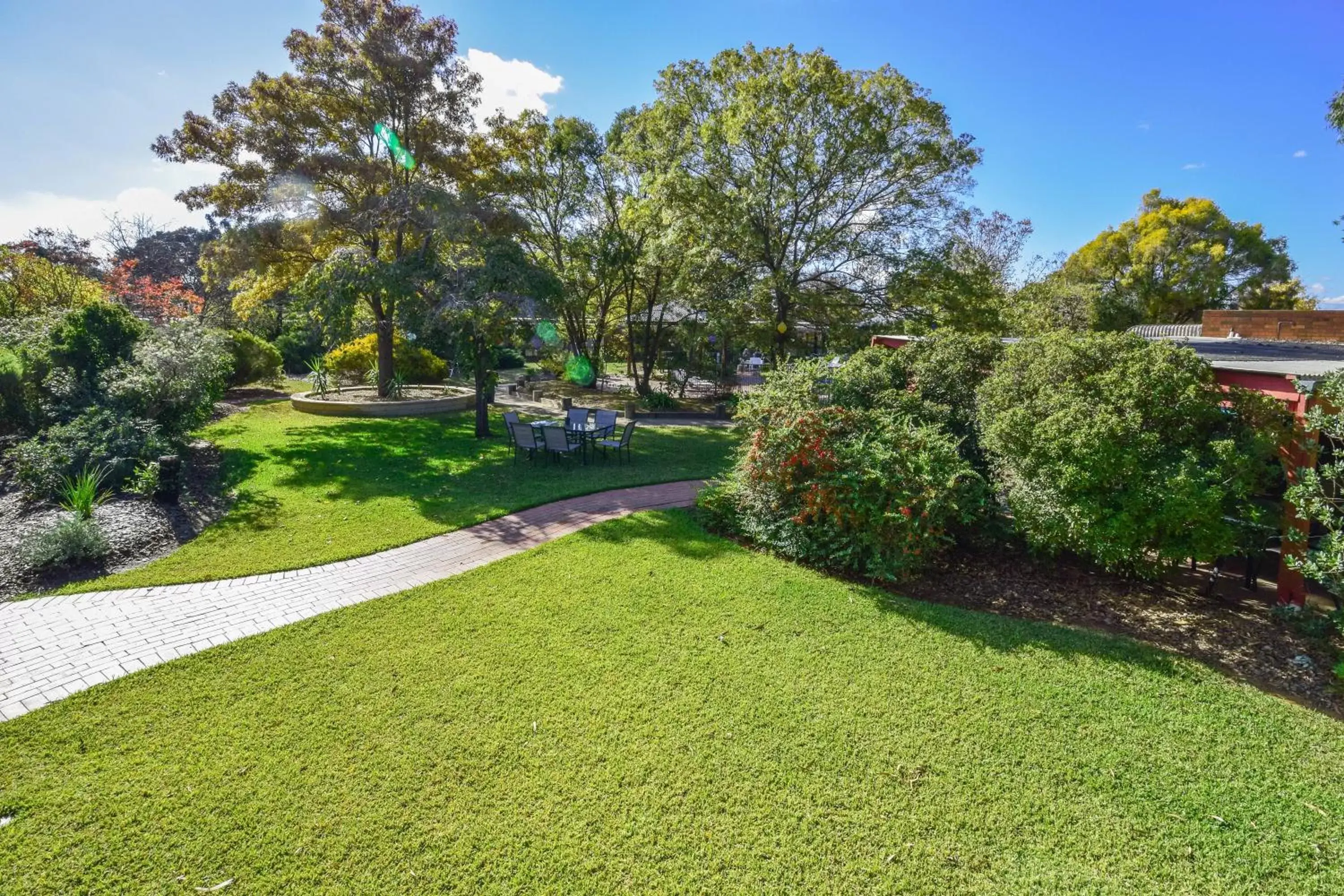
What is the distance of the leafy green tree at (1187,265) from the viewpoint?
2597 cm

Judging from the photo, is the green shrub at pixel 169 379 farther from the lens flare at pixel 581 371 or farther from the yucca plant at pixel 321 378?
the lens flare at pixel 581 371

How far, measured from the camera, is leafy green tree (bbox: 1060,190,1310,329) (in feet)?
85.2

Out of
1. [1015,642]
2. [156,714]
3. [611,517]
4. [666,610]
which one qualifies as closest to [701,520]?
[611,517]

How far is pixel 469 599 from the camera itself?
6.01 metres

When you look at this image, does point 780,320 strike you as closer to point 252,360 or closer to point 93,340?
point 93,340

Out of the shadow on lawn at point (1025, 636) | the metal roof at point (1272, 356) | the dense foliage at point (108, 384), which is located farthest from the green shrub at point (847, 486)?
the dense foliage at point (108, 384)

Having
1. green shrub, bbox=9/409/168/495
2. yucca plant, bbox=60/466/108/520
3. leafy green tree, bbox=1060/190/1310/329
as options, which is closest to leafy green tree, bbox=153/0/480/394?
green shrub, bbox=9/409/168/495

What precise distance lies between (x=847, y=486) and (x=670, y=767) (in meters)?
4.04

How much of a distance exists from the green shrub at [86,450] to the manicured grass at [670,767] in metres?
5.53

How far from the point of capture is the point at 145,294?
19.6m

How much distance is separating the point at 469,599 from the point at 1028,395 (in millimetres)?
6741

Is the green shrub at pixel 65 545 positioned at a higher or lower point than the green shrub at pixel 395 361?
lower

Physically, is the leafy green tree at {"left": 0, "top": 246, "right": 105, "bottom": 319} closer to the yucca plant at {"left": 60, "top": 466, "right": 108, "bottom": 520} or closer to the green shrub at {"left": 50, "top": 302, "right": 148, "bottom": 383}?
the green shrub at {"left": 50, "top": 302, "right": 148, "bottom": 383}

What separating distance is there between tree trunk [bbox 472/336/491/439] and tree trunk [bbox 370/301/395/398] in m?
5.17
